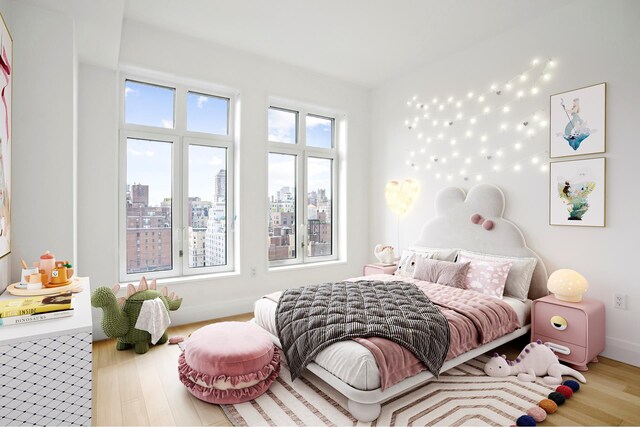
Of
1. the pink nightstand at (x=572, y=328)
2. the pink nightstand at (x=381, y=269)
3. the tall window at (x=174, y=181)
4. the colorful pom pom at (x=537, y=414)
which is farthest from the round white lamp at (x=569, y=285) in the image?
the tall window at (x=174, y=181)

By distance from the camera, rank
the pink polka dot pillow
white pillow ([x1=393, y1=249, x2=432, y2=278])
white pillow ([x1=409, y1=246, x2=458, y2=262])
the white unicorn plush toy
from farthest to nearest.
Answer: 1. white pillow ([x1=393, y1=249, x2=432, y2=278])
2. white pillow ([x1=409, y1=246, x2=458, y2=262])
3. the pink polka dot pillow
4. the white unicorn plush toy

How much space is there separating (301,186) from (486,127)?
222cm

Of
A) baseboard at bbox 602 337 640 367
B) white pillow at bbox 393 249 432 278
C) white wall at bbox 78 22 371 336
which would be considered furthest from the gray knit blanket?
baseboard at bbox 602 337 640 367

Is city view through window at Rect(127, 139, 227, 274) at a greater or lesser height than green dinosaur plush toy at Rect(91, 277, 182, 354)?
greater

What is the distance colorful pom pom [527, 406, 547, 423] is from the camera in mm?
1983

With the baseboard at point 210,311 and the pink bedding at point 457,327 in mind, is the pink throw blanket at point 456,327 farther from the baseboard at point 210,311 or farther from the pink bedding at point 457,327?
the baseboard at point 210,311

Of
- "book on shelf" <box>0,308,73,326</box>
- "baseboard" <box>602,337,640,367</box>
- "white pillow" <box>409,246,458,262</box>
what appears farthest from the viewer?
"white pillow" <box>409,246,458,262</box>

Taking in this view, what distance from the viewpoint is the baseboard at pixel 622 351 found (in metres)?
2.68

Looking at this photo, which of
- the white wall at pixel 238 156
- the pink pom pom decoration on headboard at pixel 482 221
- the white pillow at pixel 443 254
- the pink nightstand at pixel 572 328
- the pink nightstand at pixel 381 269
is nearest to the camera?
the pink nightstand at pixel 572 328

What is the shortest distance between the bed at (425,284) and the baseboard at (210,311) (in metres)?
0.83

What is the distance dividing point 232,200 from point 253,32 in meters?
1.75

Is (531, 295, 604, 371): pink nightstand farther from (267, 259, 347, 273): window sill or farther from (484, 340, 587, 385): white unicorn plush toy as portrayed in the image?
(267, 259, 347, 273): window sill

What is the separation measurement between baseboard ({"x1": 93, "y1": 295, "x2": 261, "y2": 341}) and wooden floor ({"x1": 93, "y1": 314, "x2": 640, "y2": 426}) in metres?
0.68

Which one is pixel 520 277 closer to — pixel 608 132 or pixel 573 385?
pixel 573 385
